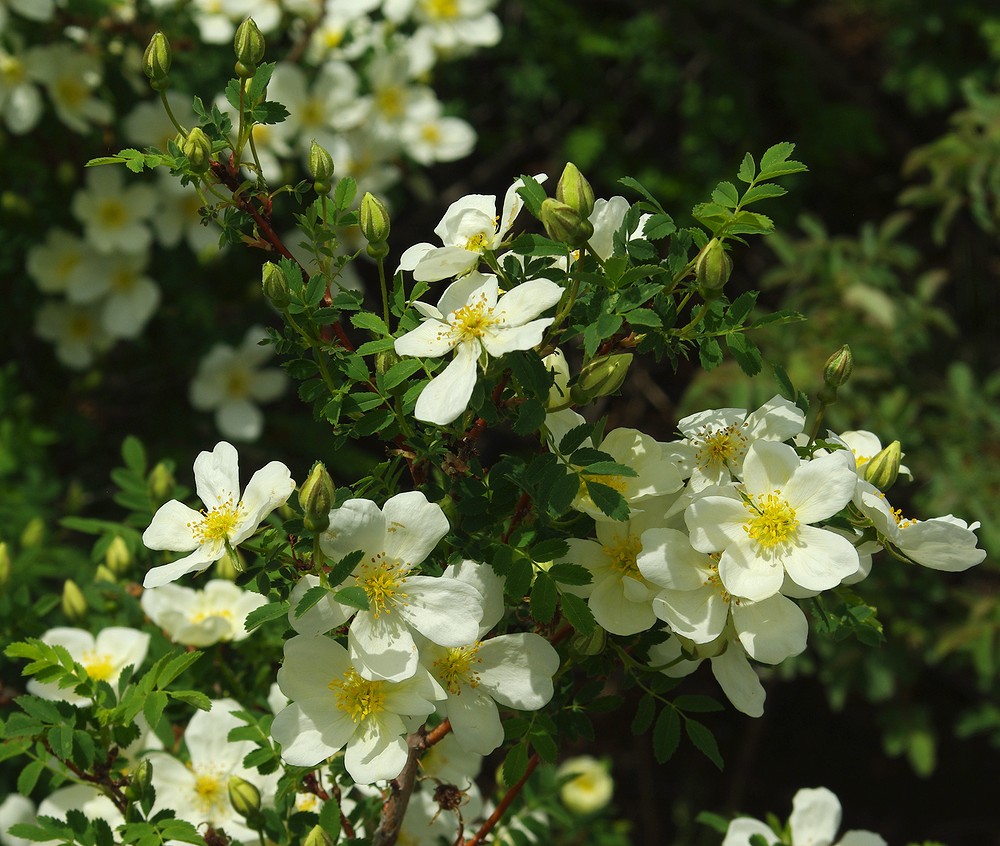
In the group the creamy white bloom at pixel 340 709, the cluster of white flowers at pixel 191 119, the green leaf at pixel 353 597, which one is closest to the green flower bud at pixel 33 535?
the cluster of white flowers at pixel 191 119

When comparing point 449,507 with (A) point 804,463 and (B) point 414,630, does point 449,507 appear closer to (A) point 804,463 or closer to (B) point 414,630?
(B) point 414,630

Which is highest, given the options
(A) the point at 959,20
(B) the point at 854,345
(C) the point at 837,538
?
(C) the point at 837,538

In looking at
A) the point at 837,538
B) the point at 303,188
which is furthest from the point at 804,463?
the point at 303,188

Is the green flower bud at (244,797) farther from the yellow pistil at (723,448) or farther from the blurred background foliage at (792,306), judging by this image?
the blurred background foliage at (792,306)

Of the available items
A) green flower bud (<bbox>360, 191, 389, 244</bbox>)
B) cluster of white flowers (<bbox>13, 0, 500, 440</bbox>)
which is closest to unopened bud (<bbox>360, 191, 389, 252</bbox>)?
green flower bud (<bbox>360, 191, 389, 244</bbox>)

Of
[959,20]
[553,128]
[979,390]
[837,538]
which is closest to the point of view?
[837,538]

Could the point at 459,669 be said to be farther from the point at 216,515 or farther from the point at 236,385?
the point at 236,385
